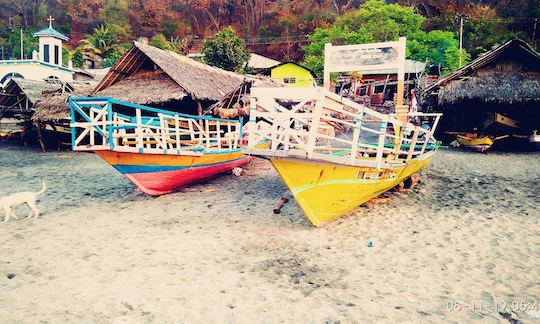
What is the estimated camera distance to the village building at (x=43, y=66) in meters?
31.3

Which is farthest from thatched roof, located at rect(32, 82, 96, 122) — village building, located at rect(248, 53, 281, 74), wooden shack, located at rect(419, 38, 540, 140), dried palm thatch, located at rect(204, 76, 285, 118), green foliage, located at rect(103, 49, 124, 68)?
green foliage, located at rect(103, 49, 124, 68)

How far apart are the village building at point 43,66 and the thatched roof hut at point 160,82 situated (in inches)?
762

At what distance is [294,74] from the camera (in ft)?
102

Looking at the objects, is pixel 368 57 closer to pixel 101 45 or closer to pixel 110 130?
pixel 110 130

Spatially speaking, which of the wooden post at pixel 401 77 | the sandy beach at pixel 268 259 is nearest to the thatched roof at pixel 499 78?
the sandy beach at pixel 268 259

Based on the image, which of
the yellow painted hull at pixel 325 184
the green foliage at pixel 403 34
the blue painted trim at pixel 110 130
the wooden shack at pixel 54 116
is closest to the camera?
the yellow painted hull at pixel 325 184

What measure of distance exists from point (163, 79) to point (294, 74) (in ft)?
61.8

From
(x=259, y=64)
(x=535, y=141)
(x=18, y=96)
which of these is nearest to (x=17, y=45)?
(x=259, y=64)

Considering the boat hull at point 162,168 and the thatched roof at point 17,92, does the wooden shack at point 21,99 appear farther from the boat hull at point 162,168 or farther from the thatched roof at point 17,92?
the boat hull at point 162,168

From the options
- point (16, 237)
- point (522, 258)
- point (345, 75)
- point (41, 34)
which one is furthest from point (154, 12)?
point (522, 258)

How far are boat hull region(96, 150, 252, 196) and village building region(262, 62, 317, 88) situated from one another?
21.9m

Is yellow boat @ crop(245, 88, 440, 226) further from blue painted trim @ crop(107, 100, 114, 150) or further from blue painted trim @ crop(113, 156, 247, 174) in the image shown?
blue painted trim @ crop(113, 156, 247, 174)

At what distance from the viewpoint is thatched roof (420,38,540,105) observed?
12.6m

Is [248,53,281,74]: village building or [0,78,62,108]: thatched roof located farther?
[248,53,281,74]: village building
